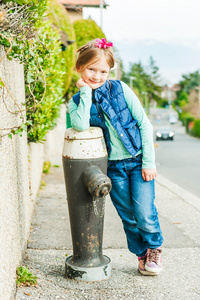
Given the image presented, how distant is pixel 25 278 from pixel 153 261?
97cm

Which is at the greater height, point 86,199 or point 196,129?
point 86,199

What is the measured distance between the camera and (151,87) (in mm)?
117125

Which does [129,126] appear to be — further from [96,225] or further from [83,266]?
[83,266]

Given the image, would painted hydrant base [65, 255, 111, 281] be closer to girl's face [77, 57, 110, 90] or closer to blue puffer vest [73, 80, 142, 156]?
blue puffer vest [73, 80, 142, 156]

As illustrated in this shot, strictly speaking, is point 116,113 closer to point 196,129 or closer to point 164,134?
point 164,134

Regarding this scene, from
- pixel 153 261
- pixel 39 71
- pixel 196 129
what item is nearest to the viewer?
pixel 153 261

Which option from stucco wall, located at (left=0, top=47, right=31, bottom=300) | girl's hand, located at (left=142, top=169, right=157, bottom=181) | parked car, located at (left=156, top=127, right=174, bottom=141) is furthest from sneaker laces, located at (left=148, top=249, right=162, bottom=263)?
parked car, located at (left=156, top=127, right=174, bottom=141)

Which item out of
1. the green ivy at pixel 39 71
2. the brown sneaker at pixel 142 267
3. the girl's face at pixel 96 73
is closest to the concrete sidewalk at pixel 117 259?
the brown sneaker at pixel 142 267

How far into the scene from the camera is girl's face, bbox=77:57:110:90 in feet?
9.41

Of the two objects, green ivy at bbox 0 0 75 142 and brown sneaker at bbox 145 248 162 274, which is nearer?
brown sneaker at bbox 145 248 162 274

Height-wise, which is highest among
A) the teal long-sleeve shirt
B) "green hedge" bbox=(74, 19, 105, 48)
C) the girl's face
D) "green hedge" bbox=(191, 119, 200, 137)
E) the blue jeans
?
"green hedge" bbox=(74, 19, 105, 48)

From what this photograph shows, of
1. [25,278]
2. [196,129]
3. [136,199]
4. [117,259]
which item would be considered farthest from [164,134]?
[25,278]

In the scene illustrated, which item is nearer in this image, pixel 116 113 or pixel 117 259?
pixel 116 113

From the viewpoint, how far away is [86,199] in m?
2.85
